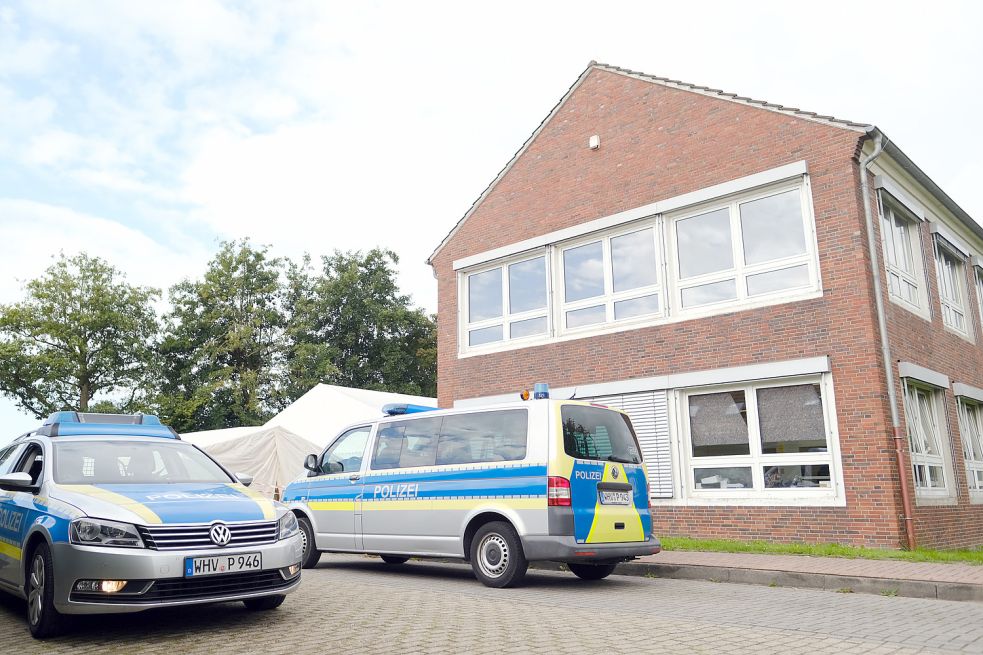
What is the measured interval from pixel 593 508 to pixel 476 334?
9197 mm

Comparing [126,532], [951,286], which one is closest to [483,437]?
[126,532]

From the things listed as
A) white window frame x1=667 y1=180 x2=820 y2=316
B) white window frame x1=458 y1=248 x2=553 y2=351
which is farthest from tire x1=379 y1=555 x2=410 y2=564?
white window frame x1=667 y1=180 x2=820 y2=316

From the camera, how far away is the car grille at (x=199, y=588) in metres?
5.61

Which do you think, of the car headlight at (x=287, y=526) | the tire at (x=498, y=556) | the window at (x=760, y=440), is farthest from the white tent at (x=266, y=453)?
the car headlight at (x=287, y=526)

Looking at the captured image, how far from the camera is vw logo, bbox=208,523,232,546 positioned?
5.97m

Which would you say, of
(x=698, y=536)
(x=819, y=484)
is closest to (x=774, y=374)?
(x=819, y=484)

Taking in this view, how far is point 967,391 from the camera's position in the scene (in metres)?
15.2

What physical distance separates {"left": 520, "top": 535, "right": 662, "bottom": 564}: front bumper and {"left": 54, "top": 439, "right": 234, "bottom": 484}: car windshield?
10.8 ft

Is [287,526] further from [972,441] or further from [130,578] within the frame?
[972,441]

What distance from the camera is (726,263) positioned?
538 inches

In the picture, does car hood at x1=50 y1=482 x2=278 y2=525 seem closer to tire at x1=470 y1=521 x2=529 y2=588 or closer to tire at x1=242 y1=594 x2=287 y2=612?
tire at x1=242 y1=594 x2=287 y2=612

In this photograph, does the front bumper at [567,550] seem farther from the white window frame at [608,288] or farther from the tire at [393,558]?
the white window frame at [608,288]

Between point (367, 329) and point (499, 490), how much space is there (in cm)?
3513

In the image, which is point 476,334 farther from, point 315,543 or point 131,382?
point 131,382
